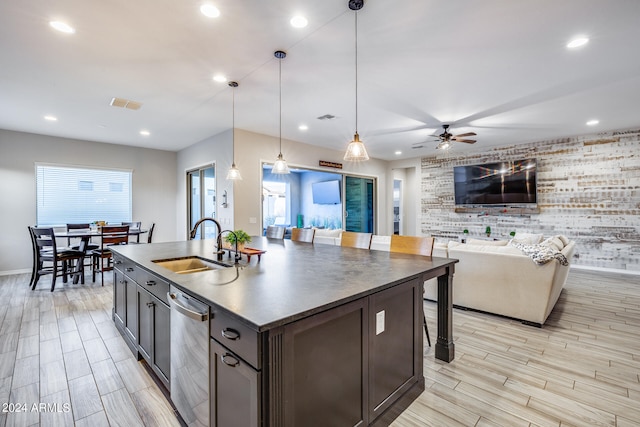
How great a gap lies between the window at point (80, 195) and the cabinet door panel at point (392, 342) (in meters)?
7.13

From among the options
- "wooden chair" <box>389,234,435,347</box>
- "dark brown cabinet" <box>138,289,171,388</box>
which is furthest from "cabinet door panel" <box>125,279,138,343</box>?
"wooden chair" <box>389,234,435,347</box>

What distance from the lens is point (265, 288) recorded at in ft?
4.99

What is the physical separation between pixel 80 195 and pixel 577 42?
8475mm

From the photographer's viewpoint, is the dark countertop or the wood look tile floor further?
the wood look tile floor

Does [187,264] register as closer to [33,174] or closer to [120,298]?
[120,298]

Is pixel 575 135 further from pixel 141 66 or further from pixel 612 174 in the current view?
pixel 141 66

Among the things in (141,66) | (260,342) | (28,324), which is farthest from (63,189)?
(260,342)

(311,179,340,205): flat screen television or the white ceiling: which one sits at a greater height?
the white ceiling

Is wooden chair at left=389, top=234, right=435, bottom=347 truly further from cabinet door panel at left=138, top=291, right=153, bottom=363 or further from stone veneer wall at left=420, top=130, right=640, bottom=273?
stone veneer wall at left=420, top=130, right=640, bottom=273

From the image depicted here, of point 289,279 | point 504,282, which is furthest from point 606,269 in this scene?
point 289,279

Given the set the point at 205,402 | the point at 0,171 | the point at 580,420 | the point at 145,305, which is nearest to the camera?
the point at 205,402

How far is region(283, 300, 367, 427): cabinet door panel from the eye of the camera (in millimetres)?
1205

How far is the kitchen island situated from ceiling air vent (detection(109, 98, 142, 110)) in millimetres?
2813

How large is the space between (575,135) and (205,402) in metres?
7.96
